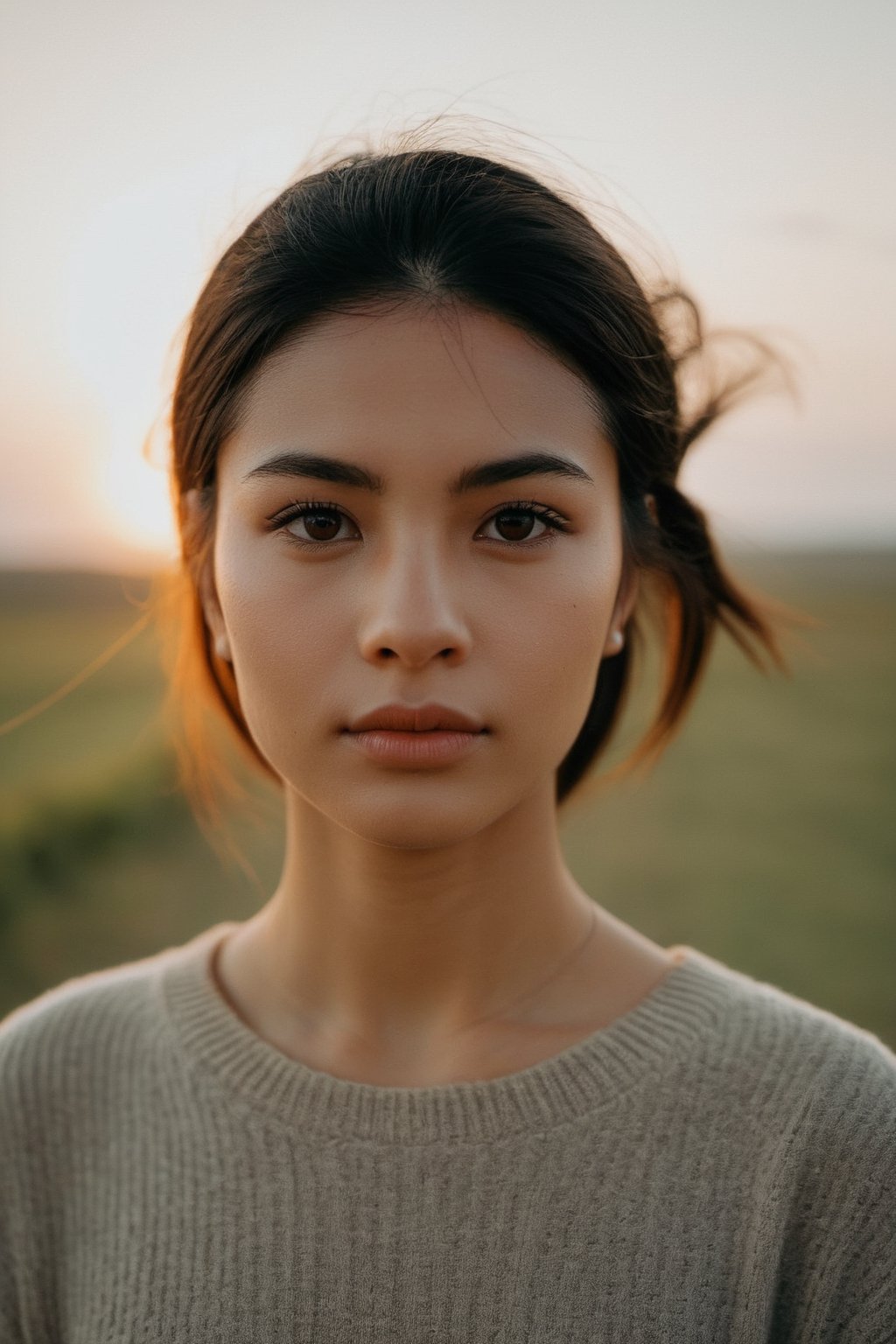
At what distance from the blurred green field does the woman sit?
2.26 m

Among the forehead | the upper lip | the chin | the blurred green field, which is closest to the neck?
the chin

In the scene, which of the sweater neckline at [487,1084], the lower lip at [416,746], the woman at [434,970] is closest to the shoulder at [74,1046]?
the woman at [434,970]

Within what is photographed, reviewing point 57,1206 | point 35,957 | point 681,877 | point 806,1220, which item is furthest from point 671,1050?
point 681,877

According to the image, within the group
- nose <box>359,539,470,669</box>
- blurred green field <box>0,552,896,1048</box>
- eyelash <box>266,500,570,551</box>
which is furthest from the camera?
blurred green field <box>0,552,896,1048</box>

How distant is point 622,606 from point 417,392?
47cm

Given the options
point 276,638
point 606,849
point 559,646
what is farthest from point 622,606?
point 606,849

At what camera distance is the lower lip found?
1450mm

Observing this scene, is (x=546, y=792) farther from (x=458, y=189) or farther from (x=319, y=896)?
(x=458, y=189)

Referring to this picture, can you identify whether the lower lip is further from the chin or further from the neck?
the neck

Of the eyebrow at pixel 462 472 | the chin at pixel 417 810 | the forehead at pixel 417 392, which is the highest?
the forehead at pixel 417 392

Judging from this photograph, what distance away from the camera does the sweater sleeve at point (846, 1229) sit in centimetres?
146

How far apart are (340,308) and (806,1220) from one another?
1256 millimetres

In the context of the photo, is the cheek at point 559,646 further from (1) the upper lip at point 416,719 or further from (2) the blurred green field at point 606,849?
(2) the blurred green field at point 606,849

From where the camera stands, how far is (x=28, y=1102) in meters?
1.76
